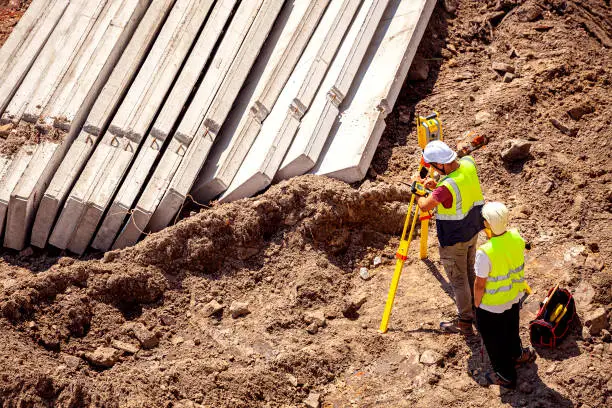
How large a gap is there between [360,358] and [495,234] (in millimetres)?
1632

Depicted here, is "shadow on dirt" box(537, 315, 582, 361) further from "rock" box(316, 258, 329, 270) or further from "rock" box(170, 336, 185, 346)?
"rock" box(170, 336, 185, 346)

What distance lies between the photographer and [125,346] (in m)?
6.46

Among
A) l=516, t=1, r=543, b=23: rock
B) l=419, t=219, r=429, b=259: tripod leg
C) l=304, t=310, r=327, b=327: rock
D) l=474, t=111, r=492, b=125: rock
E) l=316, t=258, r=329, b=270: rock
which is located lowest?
l=304, t=310, r=327, b=327: rock

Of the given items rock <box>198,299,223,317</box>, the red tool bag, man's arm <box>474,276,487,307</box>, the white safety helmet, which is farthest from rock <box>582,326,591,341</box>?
rock <box>198,299,223,317</box>

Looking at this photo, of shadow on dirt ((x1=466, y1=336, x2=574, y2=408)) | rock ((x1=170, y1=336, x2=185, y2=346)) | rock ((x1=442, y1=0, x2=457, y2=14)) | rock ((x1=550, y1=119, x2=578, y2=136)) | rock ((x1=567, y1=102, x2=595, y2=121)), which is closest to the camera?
shadow on dirt ((x1=466, y1=336, x2=574, y2=408))

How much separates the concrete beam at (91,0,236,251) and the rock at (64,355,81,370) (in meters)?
1.31

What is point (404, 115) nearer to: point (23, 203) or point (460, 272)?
point (460, 272)

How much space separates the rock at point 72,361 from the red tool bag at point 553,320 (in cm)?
374

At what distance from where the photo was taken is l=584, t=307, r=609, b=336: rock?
609 centimetres

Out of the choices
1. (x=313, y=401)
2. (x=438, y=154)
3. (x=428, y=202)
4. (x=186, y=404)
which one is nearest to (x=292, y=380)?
(x=313, y=401)

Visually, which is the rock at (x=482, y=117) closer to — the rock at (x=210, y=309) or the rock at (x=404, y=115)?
the rock at (x=404, y=115)

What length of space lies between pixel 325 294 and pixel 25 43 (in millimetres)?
4402

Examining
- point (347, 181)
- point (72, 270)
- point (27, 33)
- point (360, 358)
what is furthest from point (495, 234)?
point (27, 33)

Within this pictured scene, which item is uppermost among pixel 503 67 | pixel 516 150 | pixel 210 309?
pixel 503 67
